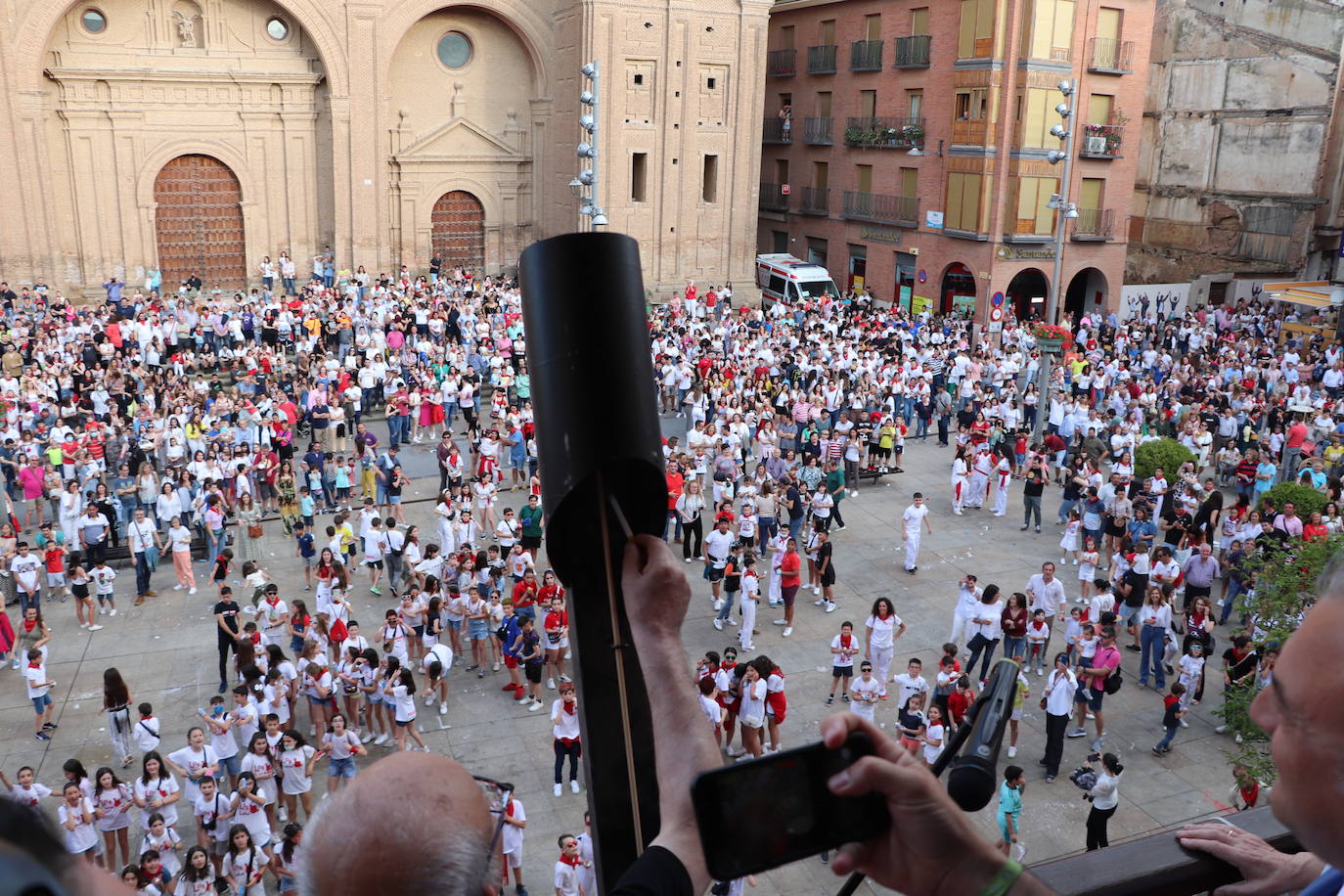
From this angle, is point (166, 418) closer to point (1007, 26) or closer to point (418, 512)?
point (418, 512)

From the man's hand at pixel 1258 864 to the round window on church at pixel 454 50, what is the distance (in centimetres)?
4010

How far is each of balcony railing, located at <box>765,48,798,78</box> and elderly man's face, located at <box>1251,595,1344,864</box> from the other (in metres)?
47.1

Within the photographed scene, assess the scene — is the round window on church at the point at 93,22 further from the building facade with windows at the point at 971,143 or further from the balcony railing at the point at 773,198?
the balcony railing at the point at 773,198

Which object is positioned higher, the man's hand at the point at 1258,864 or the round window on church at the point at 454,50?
the round window on church at the point at 454,50

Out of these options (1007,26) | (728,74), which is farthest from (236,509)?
(1007,26)

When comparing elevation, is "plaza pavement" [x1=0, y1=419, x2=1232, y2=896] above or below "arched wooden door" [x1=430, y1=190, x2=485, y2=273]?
below

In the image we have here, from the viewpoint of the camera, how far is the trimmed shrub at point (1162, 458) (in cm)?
2072

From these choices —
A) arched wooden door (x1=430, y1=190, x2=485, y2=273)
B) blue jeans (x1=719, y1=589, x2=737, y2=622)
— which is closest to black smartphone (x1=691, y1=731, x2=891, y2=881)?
blue jeans (x1=719, y1=589, x2=737, y2=622)

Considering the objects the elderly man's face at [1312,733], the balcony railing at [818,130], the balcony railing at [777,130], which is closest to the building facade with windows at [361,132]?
the balcony railing at [818,130]

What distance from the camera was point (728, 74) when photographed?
3944cm

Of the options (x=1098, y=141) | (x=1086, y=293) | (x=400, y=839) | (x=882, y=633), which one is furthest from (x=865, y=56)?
(x=400, y=839)

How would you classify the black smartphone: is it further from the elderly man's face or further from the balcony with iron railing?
the balcony with iron railing

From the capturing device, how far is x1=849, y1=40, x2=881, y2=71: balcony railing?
41438 mm

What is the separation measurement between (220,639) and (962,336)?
23.1 metres
